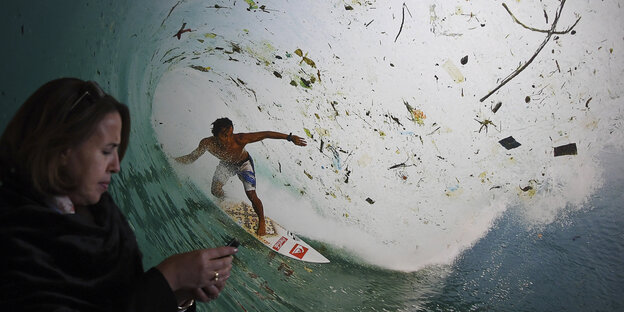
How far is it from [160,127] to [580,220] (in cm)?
143

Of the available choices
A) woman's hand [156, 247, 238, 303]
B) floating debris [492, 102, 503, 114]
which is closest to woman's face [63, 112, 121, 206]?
woman's hand [156, 247, 238, 303]

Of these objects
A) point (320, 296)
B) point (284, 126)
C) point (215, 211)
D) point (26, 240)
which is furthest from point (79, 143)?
point (320, 296)

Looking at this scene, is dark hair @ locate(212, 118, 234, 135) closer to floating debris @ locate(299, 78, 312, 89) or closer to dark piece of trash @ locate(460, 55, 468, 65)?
floating debris @ locate(299, 78, 312, 89)

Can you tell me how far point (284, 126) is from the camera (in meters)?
1.72

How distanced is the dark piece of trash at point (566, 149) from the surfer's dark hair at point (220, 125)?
1051 mm

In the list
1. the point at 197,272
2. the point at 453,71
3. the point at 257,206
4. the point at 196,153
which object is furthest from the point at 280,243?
the point at 453,71

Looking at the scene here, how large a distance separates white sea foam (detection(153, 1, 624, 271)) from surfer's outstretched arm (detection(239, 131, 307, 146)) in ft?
0.07

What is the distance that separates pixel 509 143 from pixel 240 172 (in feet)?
3.00

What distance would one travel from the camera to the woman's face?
104cm

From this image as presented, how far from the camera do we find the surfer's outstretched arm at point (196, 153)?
185 centimetres

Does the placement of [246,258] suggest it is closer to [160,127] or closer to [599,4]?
[160,127]

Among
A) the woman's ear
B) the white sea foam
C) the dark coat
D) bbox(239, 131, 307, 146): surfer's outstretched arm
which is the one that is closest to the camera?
the dark coat

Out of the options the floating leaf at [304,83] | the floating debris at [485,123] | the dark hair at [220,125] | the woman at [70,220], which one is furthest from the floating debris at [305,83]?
the woman at [70,220]

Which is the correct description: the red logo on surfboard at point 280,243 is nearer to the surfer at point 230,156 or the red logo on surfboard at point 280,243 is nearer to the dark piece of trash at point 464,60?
the surfer at point 230,156
